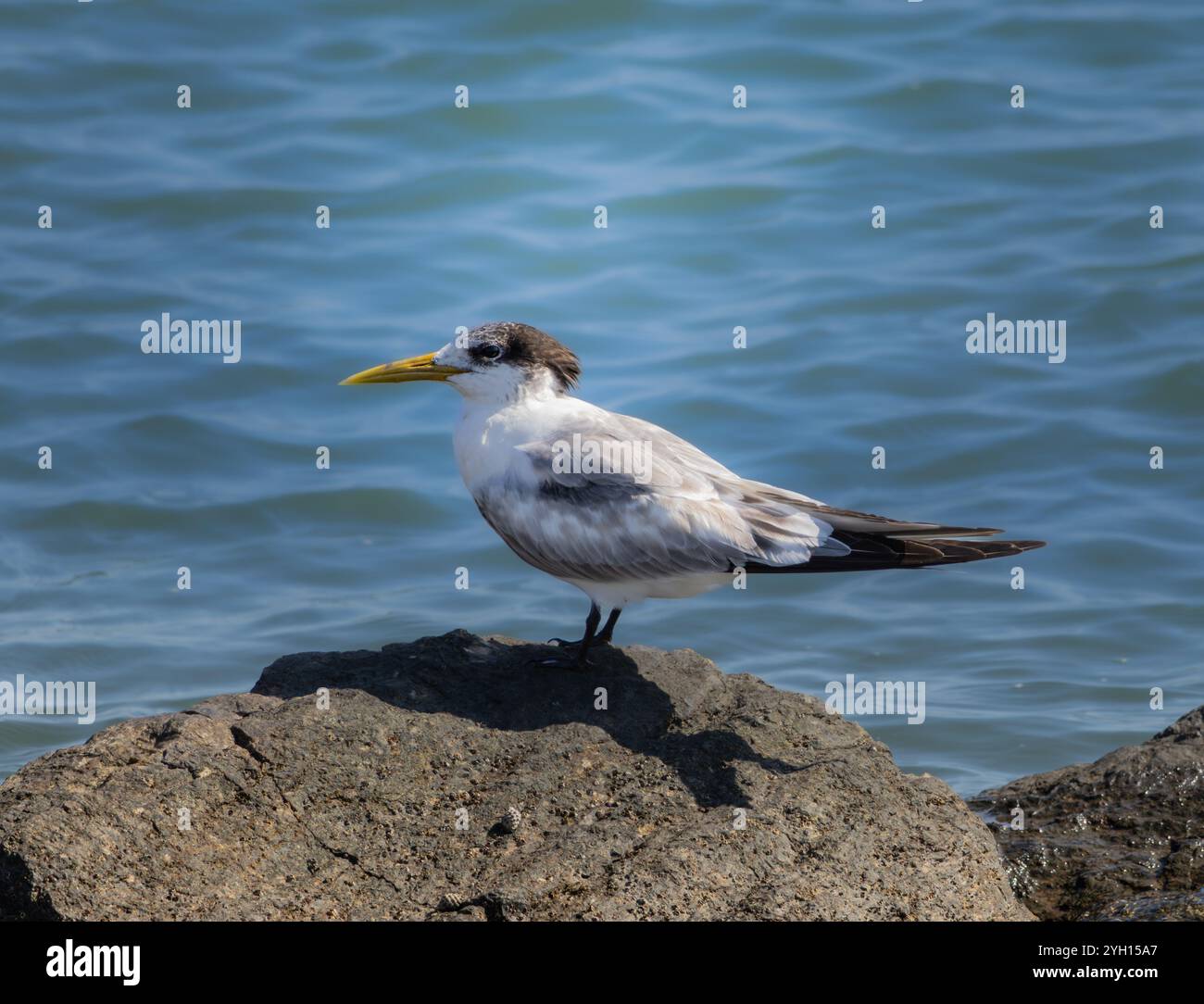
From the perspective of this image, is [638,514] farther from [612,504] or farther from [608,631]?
[608,631]

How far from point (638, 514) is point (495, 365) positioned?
3.14 ft

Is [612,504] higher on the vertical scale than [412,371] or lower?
lower

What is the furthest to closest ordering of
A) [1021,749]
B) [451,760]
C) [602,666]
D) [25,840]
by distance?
[1021,749] < [602,666] < [451,760] < [25,840]

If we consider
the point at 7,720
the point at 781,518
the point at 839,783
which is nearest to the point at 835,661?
the point at 781,518

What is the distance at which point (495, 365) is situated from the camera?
21.4 feet

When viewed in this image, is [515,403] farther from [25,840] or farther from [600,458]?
[25,840]

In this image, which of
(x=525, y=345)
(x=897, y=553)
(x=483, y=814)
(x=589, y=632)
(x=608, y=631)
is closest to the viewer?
(x=483, y=814)

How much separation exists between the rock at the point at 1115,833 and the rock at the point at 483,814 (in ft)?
1.61

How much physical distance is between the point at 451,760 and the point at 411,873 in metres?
0.57

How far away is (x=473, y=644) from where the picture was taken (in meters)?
6.14

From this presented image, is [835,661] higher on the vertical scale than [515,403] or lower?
lower

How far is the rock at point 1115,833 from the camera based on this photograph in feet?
17.8

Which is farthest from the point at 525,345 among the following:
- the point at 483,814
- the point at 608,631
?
the point at 483,814

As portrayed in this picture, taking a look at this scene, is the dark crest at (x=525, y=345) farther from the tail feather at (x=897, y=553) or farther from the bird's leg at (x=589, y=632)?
the tail feather at (x=897, y=553)
